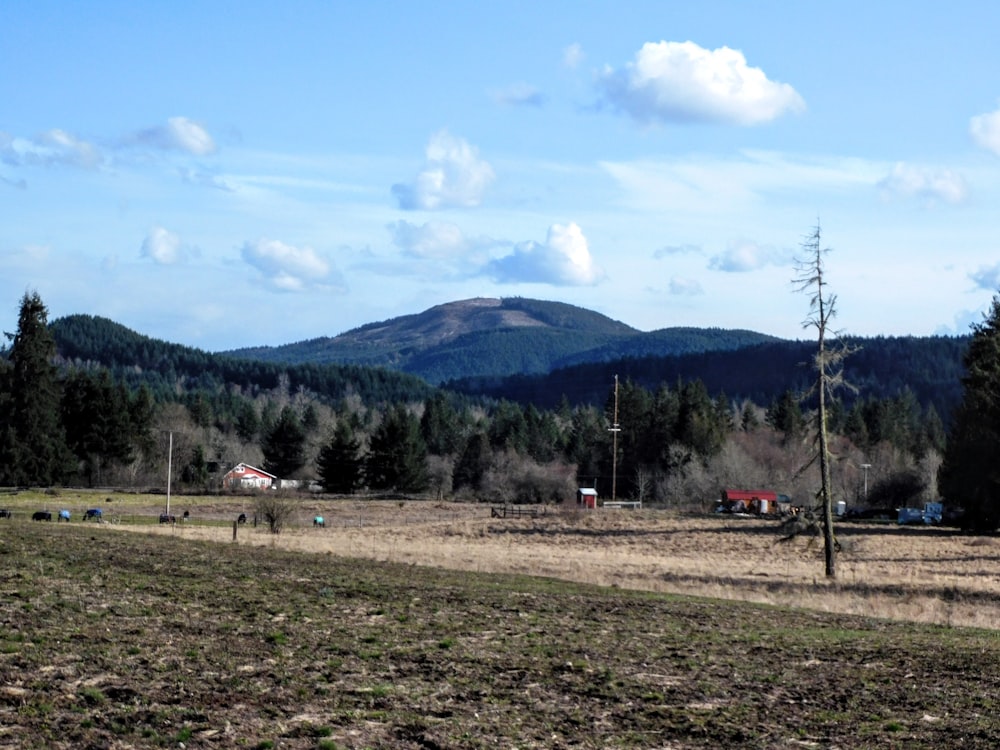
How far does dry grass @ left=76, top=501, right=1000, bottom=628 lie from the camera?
104ft

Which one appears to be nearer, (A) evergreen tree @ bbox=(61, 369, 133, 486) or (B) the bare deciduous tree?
(B) the bare deciduous tree

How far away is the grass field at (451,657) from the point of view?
39.0 ft

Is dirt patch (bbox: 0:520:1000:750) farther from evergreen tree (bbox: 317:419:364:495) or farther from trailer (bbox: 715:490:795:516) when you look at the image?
evergreen tree (bbox: 317:419:364:495)

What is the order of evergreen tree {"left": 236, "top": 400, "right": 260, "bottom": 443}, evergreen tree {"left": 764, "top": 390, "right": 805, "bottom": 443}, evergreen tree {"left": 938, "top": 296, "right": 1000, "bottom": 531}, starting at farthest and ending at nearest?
evergreen tree {"left": 236, "top": 400, "right": 260, "bottom": 443} → evergreen tree {"left": 764, "top": 390, "right": 805, "bottom": 443} → evergreen tree {"left": 938, "top": 296, "right": 1000, "bottom": 531}

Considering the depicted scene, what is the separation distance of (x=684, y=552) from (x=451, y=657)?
128 feet

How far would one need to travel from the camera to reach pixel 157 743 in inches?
422

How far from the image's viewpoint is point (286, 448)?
121125 millimetres

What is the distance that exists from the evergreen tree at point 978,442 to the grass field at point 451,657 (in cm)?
Answer: 2538

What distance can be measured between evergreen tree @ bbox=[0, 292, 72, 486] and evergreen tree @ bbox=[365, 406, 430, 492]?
1217 inches

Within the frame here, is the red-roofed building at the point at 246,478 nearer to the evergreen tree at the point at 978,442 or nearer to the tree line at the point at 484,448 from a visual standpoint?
the tree line at the point at 484,448

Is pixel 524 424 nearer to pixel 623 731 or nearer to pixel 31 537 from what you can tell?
pixel 31 537

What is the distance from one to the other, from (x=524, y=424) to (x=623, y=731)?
125115mm

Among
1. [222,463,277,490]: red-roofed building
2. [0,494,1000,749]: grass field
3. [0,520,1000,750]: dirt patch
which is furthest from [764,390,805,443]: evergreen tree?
[0,520,1000,750]: dirt patch

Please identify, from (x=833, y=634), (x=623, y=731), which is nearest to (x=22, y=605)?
(x=623, y=731)
